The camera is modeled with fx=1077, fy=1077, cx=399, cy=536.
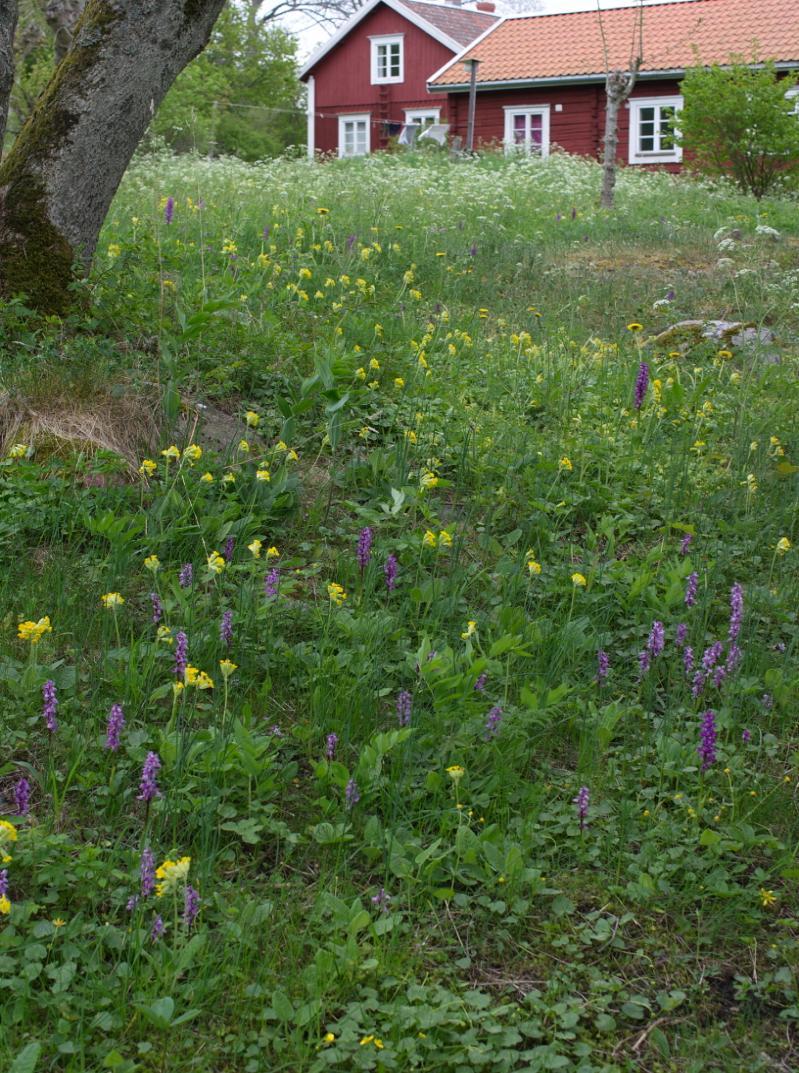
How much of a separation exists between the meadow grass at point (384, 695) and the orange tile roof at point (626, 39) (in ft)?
82.8

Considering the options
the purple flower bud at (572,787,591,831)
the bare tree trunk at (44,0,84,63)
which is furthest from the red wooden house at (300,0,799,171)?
the purple flower bud at (572,787,591,831)

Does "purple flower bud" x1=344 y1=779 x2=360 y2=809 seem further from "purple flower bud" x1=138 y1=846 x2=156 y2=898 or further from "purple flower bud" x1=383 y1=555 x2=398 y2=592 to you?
"purple flower bud" x1=383 y1=555 x2=398 y2=592

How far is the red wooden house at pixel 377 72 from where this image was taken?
3462 cm

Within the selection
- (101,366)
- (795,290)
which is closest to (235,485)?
(101,366)

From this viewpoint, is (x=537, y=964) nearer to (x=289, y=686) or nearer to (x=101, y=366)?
(x=289, y=686)

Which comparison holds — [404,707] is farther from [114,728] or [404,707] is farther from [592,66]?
[592,66]

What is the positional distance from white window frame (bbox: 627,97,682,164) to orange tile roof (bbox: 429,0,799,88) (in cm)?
101

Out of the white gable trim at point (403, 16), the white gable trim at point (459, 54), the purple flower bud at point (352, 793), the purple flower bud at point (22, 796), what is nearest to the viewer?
the purple flower bud at point (22, 796)

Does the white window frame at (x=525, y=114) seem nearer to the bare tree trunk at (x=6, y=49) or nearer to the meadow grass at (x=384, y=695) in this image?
the meadow grass at (x=384, y=695)

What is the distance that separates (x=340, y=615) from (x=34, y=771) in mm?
1215

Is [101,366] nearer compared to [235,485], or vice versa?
[235,485]

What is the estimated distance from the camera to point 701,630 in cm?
394

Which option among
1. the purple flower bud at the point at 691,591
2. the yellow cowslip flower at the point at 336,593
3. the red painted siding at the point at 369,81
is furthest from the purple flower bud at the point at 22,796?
the red painted siding at the point at 369,81

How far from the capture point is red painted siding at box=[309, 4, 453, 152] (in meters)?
34.7
